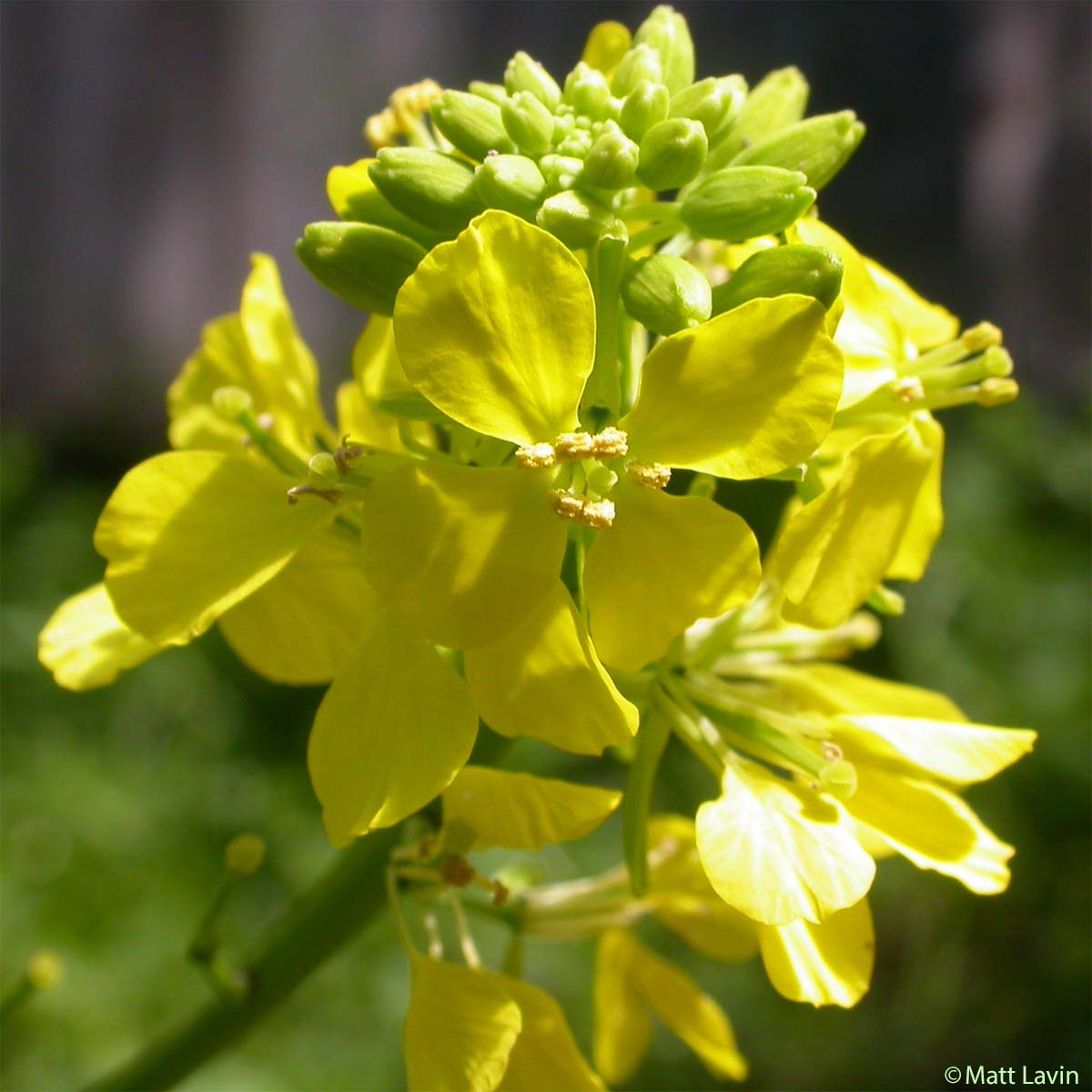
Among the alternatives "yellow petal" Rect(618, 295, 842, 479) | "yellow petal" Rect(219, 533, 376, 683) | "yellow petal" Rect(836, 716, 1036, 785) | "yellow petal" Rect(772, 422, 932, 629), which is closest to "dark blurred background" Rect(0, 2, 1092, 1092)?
"yellow petal" Rect(219, 533, 376, 683)

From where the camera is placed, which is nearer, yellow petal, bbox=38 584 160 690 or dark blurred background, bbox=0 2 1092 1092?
yellow petal, bbox=38 584 160 690

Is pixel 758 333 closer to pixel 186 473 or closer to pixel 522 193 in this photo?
pixel 522 193

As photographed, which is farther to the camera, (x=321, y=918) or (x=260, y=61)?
(x=260, y=61)

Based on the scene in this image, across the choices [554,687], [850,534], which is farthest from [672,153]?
[554,687]

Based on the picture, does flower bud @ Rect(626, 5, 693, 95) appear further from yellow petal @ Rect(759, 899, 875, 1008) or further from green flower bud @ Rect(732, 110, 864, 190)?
yellow petal @ Rect(759, 899, 875, 1008)

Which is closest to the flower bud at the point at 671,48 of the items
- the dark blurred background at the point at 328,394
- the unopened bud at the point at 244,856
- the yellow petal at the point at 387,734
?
the yellow petal at the point at 387,734

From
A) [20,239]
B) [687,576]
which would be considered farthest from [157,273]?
[687,576]
